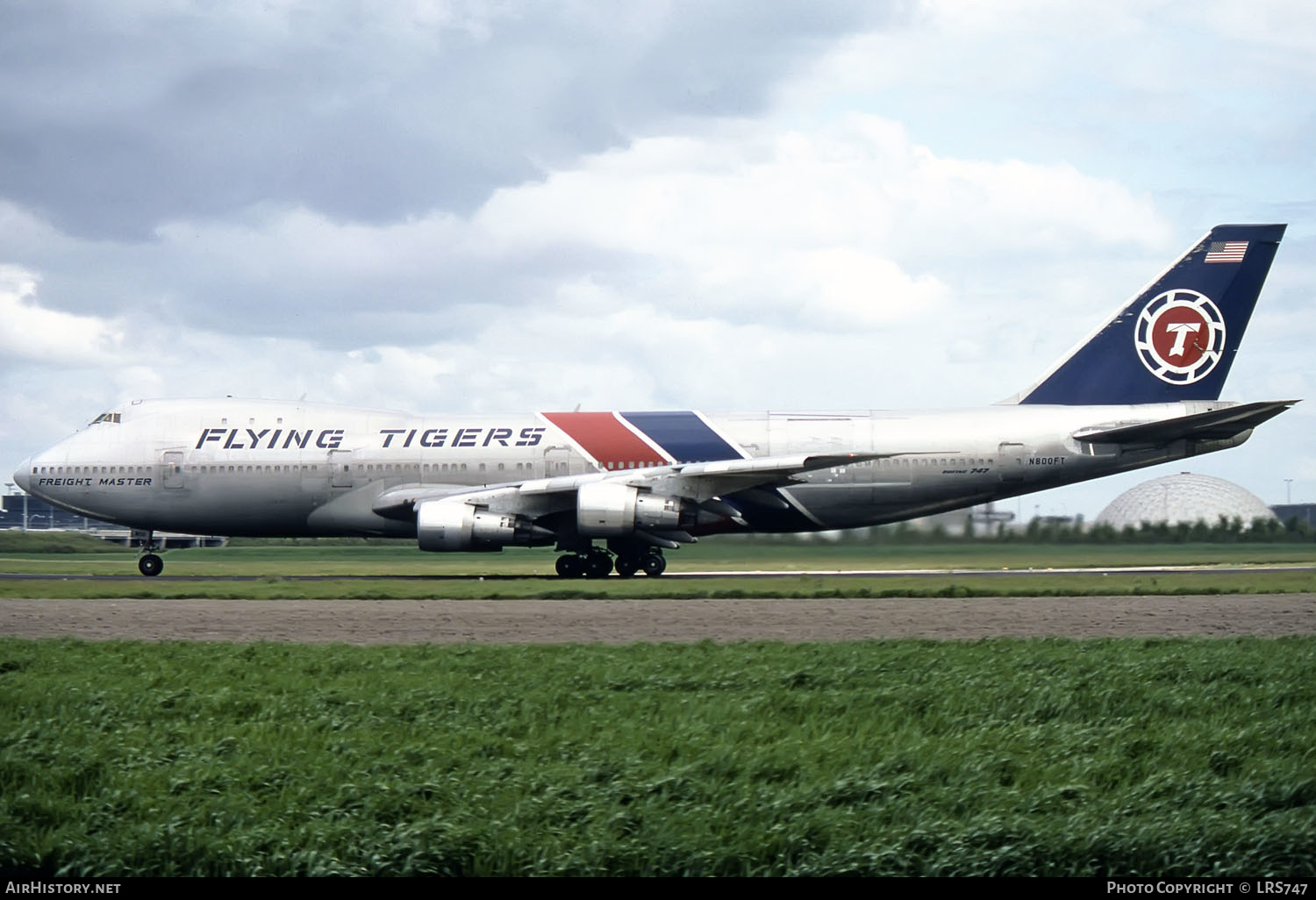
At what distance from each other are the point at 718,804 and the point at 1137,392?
27.9 metres

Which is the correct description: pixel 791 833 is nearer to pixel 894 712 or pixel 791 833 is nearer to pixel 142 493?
pixel 894 712

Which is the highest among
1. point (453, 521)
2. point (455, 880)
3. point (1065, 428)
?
point (1065, 428)

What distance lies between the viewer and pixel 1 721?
351 inches

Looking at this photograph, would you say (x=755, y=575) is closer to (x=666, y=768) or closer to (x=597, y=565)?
(x=597, y=565)

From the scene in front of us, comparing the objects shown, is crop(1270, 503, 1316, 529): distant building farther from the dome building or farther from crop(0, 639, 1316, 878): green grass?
crop(0, 639, 1316, 878): green grass

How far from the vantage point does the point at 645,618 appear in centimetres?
1791

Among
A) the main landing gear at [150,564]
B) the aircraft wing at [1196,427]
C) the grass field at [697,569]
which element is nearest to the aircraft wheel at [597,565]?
the grass field at [697,569]

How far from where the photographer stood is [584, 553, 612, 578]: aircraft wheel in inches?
1191

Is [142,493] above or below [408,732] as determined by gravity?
above

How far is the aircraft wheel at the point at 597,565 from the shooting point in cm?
3025

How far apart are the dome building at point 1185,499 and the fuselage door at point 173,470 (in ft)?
103

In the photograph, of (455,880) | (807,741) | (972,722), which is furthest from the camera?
(972,722)

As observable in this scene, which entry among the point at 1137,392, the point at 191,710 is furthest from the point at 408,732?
the point at 1137,392

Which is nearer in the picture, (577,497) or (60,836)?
(60,836)
